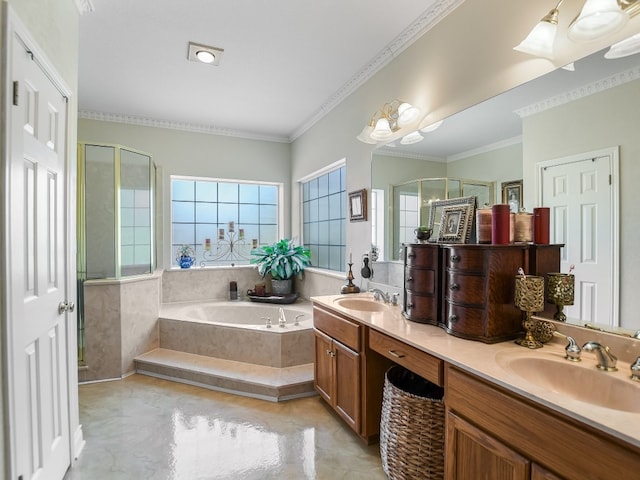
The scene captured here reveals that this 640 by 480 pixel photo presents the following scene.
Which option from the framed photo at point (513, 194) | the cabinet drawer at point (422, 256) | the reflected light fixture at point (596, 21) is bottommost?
the cabinet drawer at point (422, 256)

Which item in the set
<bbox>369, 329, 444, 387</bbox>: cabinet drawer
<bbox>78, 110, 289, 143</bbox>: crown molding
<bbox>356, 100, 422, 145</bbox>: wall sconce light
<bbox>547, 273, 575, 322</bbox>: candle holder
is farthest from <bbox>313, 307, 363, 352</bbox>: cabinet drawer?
<bbox>78, 110, 289, 143</bbox>: crown molding

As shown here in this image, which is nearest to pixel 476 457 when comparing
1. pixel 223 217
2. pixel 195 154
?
pixel 223 217

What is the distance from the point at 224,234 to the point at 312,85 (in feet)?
7.71

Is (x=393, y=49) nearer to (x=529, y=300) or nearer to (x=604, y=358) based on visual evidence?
(x=529, y=300)

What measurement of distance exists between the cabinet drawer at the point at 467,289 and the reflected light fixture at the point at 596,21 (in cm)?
104

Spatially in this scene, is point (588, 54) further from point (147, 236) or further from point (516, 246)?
point (147, 236)

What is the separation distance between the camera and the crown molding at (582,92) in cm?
129

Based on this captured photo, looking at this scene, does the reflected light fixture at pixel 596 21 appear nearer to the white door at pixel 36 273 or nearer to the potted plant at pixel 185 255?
the white door at pixel 36 273

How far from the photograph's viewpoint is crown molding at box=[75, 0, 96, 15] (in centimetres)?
202

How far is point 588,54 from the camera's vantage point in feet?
4.53

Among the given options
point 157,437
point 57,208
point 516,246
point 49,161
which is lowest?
point 157,437

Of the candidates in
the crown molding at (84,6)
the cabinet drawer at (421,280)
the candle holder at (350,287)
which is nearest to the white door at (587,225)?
the cabinet drawer at (421,280)

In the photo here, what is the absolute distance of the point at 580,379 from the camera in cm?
120

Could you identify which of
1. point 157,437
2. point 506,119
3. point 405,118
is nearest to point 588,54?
point 506,119
